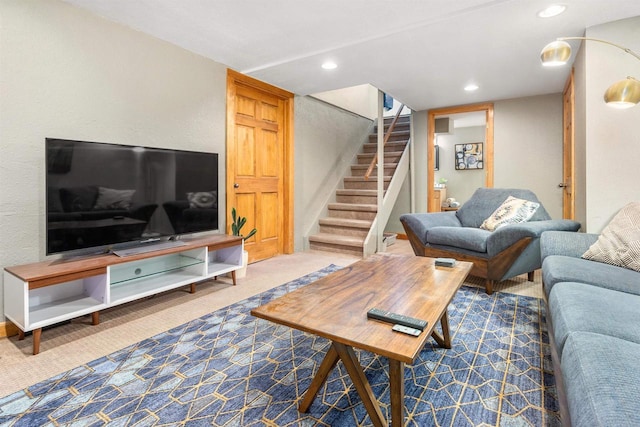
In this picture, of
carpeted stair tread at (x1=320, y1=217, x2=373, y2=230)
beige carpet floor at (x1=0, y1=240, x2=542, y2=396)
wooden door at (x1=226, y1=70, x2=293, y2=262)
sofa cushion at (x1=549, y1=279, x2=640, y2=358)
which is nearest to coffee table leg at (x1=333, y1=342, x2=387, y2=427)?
sofa cushion at (x1=549, y1=279, x2=640, y2=358)

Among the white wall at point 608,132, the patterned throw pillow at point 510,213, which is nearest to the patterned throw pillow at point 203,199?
the patterned throw pillow at point 510,213

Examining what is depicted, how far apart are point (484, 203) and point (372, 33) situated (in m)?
2.21

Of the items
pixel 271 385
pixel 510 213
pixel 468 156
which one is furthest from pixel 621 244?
pixel 468 156

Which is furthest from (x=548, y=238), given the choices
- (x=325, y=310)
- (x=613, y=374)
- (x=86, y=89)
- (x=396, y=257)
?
(x=86, y=89)

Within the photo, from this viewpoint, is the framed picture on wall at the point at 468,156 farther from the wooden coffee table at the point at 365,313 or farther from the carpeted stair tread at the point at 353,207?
the wooden coffee table at the point at 365,313

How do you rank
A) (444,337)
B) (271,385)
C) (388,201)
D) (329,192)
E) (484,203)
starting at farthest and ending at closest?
(329,192) → (388,201) → (484,203) → (444,337) → (271,385)

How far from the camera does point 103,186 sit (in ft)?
7.64

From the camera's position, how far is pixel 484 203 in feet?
12.3

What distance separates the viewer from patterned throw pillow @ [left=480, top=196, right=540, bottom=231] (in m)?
3.28

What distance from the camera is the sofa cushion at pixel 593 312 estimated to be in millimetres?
1249

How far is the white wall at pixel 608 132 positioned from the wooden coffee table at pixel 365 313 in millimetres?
1590

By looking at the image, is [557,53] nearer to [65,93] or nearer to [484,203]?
[484,203]

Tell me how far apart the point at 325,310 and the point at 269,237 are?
3.04 m

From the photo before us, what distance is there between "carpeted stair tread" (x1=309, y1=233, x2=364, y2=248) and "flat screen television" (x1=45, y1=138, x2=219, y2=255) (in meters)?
1.86
